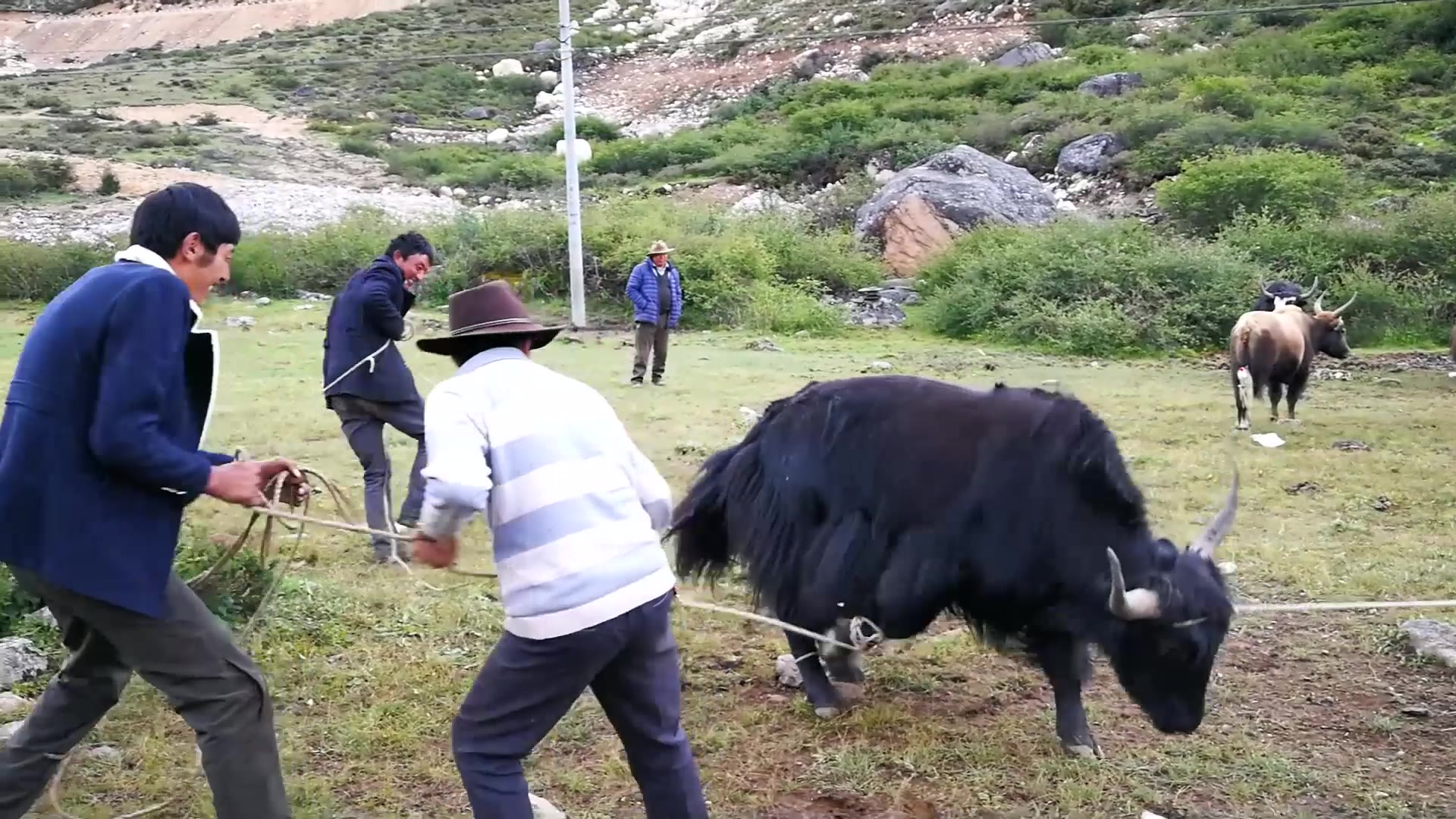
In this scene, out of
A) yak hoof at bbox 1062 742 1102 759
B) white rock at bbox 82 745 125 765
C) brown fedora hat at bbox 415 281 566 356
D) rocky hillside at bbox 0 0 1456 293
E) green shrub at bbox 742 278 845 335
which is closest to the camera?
brown fedora hat at bbox 415 281 566 356

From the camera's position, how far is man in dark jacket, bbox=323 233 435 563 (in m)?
6.39

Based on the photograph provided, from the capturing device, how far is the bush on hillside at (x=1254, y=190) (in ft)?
71.0

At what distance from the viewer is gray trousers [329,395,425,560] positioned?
647cm

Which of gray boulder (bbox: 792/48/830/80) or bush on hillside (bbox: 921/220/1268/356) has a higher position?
gray boulder (bbox: 792/48/830/80)

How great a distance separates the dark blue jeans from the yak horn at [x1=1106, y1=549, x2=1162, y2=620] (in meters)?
1.52

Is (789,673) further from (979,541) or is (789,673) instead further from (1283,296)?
(1283,296)

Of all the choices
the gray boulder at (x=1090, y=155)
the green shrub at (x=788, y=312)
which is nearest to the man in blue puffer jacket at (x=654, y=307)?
the green shrub at (x=788, y=312)

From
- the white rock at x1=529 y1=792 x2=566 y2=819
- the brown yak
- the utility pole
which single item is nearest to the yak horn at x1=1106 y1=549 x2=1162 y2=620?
the white rock at x1=529 y1=792 x2=566 y2=819

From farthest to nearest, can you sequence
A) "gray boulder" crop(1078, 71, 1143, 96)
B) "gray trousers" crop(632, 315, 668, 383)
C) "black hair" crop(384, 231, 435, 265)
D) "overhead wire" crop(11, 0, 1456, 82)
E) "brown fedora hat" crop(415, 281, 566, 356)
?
"overhead wire" crop(11, 0, 1456, 82) → "gray boulder" crop(1078, 71, 1143, 96) → "gray trousers" crop(632, 315, 668, 383) → "black hair" crop(384, 231, 435, 265) → "brown fedora hat" crop(415, 281, 566, 356)

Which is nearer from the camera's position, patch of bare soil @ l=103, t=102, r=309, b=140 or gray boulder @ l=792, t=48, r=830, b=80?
patch of bare soil @ l=103, t=102, r=309, b=140

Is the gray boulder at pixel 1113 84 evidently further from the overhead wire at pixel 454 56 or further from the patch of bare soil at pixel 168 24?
the patch of bare soil at pixel 168 24

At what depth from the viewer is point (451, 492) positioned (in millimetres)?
2791

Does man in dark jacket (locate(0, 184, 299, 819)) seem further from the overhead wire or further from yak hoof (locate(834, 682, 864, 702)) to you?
the overhead wire

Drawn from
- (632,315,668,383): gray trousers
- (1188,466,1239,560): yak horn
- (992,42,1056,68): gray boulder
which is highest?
(992,42,1056,68): gray boulder
